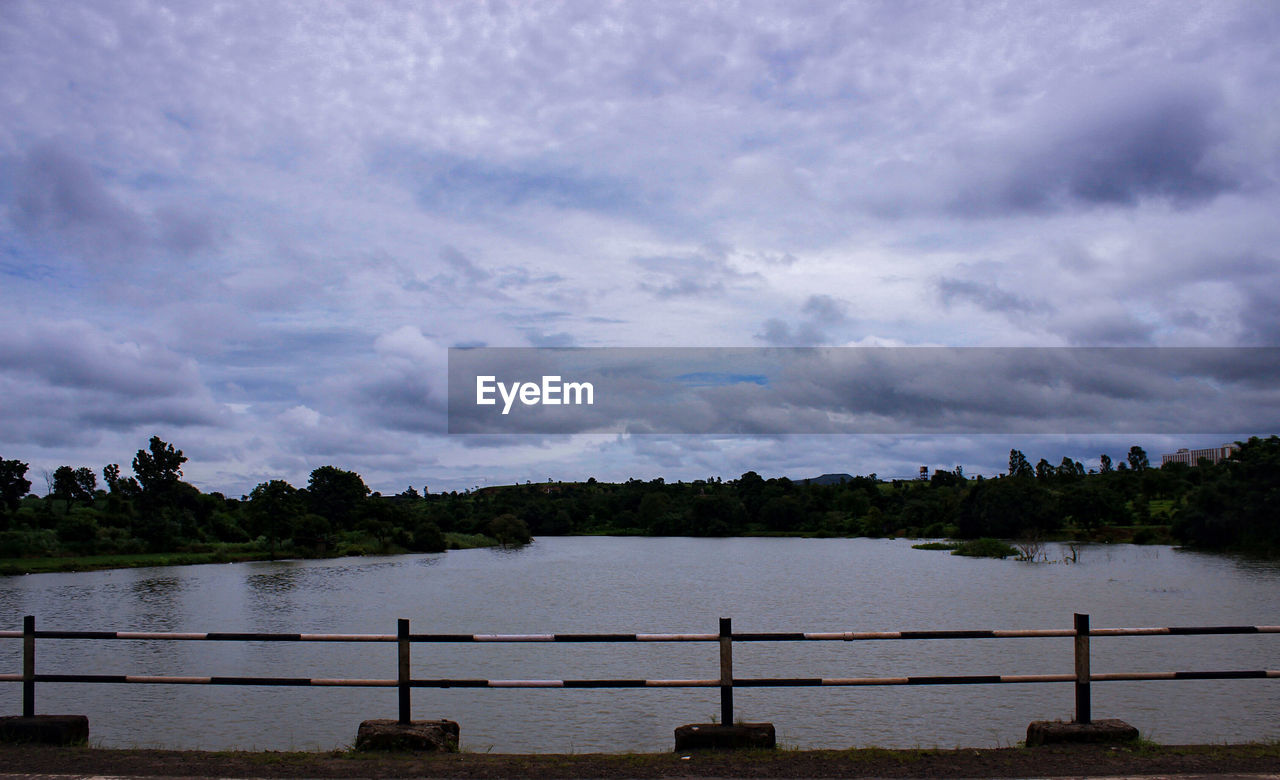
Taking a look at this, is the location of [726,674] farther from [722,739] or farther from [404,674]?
[404,674]

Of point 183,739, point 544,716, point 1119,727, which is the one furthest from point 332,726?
point 1119,727

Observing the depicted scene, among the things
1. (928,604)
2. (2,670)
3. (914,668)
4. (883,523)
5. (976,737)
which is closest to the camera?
(976,737)

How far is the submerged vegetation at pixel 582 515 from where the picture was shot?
76.6m

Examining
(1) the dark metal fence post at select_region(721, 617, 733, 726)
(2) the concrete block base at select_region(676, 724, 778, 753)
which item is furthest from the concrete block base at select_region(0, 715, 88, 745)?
(1) the dark metal fence post at select_region(721, 617, 733, 726)

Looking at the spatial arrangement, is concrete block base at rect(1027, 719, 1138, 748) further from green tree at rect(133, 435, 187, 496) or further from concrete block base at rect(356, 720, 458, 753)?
green tree at rect(133, 435, 187, 496)

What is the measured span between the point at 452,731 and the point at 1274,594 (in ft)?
152

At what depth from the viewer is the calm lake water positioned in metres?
16.9

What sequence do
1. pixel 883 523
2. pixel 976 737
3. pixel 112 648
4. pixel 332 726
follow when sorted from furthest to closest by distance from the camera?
pixel 883 523 → pixel 112 648 → pixel 332 726 → pixel 976 737

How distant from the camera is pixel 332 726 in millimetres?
17266

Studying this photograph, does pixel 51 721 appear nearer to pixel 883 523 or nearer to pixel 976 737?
pixel 976 737

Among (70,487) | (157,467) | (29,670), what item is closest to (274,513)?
(157,467)

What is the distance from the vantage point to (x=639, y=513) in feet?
607

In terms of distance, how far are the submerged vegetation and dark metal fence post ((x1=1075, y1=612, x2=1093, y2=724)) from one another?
2837 inches

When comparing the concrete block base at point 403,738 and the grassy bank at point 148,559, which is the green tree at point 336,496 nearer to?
the grassy bank at point 148,559
